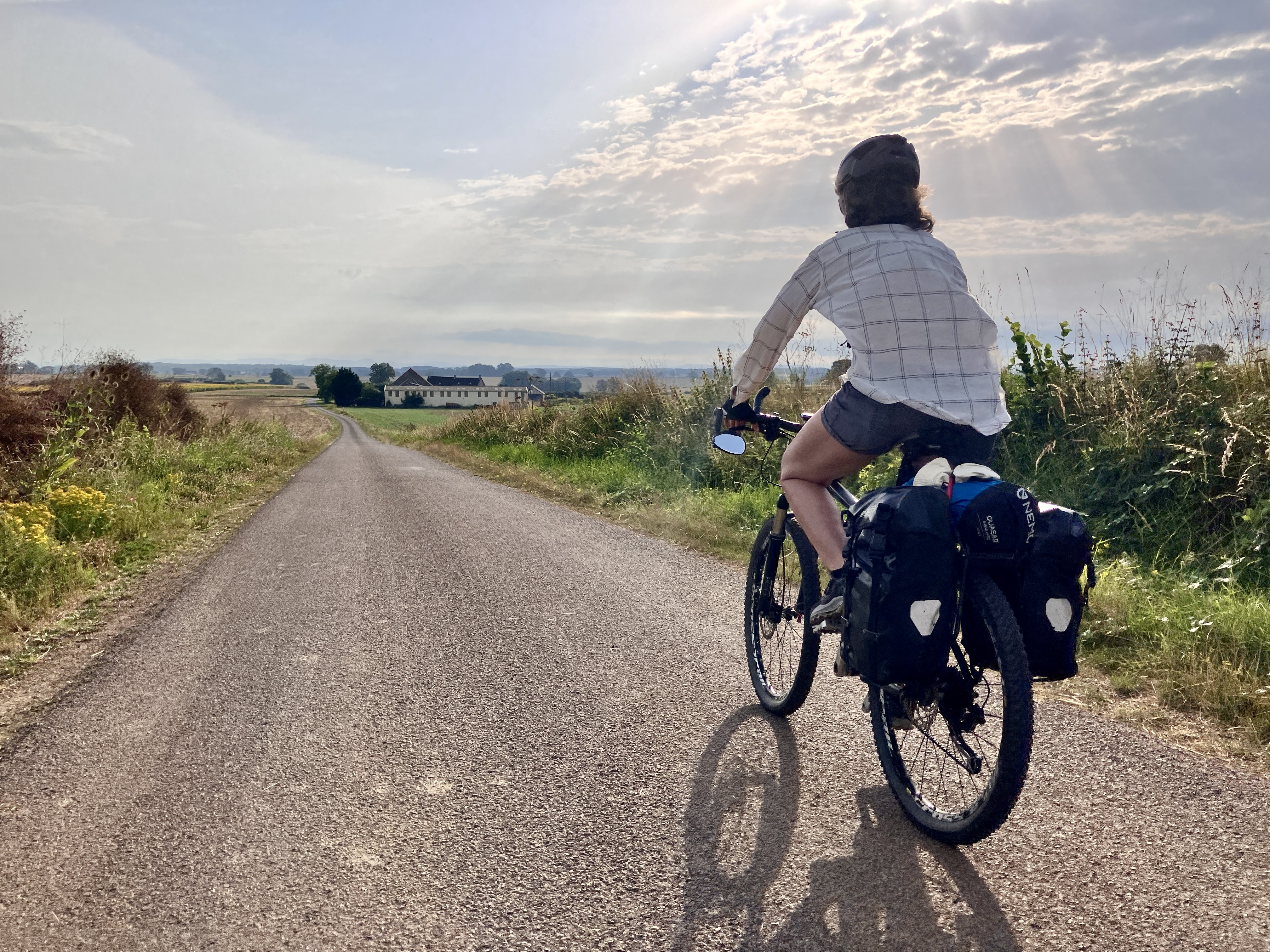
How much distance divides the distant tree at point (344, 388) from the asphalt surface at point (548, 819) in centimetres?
13087

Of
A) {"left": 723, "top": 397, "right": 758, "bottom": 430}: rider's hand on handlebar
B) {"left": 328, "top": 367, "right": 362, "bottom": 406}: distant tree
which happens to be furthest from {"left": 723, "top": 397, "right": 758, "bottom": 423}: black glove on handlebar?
{"left": 328, "top": 367, "right": 362, "bottom": 406}: distant tree

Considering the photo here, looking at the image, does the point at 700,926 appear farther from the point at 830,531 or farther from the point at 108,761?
the point at 108,761

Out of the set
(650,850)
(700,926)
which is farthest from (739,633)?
(700,926)

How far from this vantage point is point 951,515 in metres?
2.34

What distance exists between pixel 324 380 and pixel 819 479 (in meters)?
139

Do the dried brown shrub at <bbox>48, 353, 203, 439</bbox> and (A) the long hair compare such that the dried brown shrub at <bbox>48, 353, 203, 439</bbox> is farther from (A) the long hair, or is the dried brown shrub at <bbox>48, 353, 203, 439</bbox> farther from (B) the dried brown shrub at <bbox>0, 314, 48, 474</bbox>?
(A) the long hair

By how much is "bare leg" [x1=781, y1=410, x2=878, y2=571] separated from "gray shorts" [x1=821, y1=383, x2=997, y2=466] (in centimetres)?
8

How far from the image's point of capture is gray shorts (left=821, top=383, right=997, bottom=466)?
266 cm

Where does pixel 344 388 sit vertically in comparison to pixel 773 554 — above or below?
above

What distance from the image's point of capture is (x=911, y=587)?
2285 mm

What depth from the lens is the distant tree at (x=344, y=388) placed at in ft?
417

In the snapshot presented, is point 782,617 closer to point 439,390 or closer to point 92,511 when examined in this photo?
point 92,511

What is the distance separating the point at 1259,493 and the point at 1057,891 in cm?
434

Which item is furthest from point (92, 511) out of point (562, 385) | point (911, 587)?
point (562, 385)
